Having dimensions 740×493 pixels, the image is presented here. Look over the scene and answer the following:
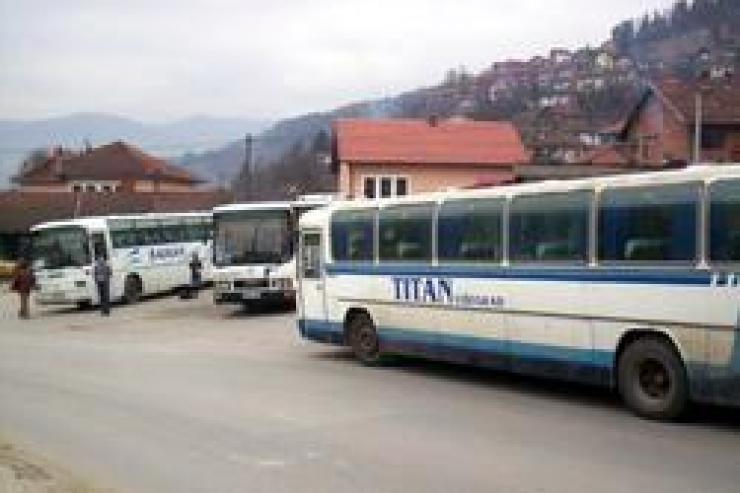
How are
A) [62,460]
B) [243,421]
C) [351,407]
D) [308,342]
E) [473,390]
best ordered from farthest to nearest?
[308,342], [473,390], [351,407], [243,421], [62,460]

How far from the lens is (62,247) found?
37000 mm

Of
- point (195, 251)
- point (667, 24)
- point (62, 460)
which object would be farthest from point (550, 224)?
point (667, 24)

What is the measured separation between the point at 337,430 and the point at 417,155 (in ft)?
155

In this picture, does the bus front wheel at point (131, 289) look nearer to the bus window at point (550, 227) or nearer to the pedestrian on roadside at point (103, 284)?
the pedestrian on roadside at point (103, 284)

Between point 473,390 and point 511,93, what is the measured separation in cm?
10338

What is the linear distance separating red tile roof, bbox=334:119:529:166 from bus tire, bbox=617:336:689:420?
4408cm

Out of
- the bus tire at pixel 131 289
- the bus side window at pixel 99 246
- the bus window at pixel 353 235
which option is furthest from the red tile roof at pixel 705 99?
the bus window at pixel 353 235

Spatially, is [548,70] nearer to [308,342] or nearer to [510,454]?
[308,342]

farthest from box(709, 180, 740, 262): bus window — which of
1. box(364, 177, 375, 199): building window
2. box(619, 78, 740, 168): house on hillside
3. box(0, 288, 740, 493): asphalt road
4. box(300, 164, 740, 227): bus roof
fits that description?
box(619, 78, 740, 168): house on hillside

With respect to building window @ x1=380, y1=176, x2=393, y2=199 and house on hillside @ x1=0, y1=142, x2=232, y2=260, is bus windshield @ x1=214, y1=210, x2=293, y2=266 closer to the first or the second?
building window @ x1=380, y1=176, x2=393, y2=199

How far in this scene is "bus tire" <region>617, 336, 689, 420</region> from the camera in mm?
12711

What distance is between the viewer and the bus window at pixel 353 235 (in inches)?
738

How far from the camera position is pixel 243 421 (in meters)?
13.5

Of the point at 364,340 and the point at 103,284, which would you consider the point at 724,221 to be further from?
the point at 103,284
